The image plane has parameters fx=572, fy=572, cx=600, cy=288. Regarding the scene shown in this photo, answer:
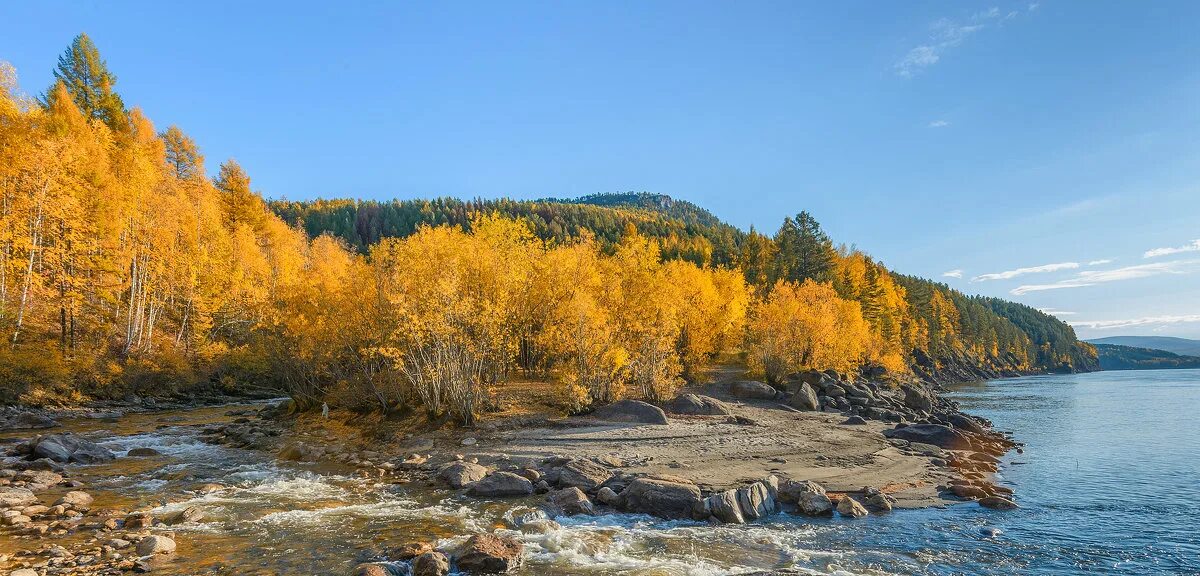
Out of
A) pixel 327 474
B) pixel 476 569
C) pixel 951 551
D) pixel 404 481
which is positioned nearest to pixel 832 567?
pixel 951 551

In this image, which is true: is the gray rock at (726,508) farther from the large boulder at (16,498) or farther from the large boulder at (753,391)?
the large boulder at (753,391)

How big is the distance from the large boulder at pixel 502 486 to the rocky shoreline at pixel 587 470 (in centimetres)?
4

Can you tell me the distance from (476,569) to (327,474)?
1153 cm

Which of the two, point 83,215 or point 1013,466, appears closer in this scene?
point 1013,466

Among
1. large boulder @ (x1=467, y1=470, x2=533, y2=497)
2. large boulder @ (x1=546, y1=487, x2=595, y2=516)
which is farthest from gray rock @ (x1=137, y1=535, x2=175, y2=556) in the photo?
large boulder @ (x1=546, y1=487, x2=595, y2=516)

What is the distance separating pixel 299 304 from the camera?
108 ft

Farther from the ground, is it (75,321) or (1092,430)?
(75,321)

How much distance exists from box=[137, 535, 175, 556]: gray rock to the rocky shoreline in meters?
0.04

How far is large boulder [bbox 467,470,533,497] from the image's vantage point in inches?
738

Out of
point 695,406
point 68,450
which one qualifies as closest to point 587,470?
point 695,406

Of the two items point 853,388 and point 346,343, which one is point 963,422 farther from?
point 346,343

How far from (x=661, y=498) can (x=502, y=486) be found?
5328mm

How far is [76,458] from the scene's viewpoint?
22188 mm

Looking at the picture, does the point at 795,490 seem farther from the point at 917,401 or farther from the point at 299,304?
the point at 917,401
